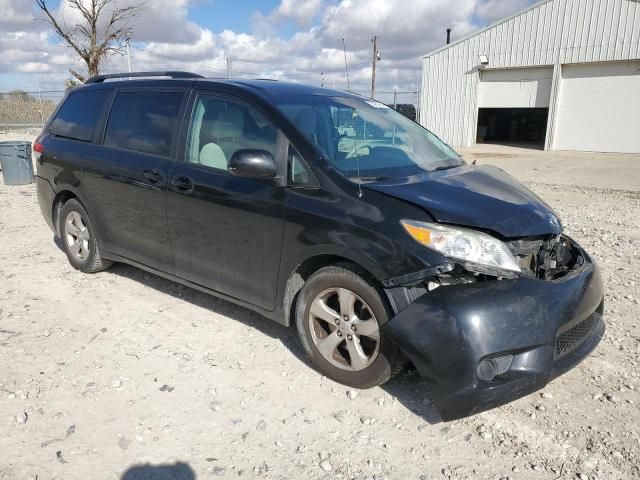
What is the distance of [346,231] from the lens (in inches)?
117

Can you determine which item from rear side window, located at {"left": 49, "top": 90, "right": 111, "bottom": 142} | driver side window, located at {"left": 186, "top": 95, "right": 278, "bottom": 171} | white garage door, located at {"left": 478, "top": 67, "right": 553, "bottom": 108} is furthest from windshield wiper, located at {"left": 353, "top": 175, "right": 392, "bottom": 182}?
white garage door, located at {"left": 478, "top": 67, "right": 553, "bottom": 108}

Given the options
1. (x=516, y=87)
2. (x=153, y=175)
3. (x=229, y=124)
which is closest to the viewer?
(x=229, y=124)

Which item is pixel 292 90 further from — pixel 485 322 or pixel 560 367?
pixel 560 367

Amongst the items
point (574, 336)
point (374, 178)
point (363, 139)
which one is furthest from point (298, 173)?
point (574, 336)

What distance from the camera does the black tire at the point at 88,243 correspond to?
16.1ft

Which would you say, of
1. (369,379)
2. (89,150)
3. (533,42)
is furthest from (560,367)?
(533,42)

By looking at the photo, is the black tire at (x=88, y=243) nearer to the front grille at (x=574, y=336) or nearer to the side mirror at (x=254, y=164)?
the side mirror at (x=254, y=164)

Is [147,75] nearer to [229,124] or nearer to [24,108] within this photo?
[229,124]

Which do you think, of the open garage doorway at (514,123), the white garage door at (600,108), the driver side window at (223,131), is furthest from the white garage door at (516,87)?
the driver side window at (223,131)

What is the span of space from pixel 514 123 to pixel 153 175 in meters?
27.3

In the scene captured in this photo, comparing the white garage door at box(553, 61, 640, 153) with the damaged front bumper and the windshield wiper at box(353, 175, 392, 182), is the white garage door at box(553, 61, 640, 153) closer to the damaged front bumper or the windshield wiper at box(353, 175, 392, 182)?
the windshield wiper at box(353, 175, 392, 182)

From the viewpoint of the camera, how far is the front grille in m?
2.77

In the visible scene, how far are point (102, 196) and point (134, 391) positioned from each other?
205 cm

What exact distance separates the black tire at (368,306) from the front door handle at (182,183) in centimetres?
119
